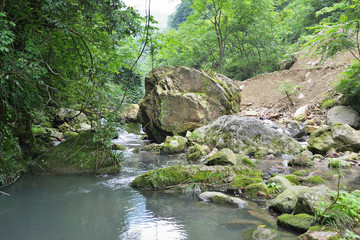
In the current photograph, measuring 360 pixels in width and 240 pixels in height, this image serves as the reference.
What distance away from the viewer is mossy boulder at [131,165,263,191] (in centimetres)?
487

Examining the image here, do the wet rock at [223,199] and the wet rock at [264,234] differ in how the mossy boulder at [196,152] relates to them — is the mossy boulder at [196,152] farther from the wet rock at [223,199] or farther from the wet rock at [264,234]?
the wet rock at [264,234]

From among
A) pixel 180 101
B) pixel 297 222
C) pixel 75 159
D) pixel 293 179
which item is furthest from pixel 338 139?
pixel 75 159

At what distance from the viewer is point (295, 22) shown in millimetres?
22625

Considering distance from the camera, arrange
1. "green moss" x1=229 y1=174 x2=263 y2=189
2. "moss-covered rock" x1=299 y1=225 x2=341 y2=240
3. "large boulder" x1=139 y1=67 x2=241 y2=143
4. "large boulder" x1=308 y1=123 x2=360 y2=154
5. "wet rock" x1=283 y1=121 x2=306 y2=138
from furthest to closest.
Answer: "large boulder" x1=139 y1=67 x2=241 y2=143
"wet rock" x1=283 y1=121 x2=306 y2=138
"large boulder" x1=308 y1=123 x2=360 y2=154
"green moss" x1=229 y1=174 x2=263 y2=189
"moss-covered rock" x1=299 y1=225 x2=341 y2=240

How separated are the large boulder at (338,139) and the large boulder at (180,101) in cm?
498

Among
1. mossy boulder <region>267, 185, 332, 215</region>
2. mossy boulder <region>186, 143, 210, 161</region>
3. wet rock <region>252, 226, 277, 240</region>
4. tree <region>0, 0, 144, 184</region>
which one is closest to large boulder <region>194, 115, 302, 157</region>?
mossy boulder <region>186, 143, 210, 161</region>

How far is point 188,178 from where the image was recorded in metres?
5.00

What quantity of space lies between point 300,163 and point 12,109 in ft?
22.8

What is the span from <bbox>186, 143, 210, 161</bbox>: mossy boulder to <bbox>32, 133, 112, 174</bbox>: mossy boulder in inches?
98.9

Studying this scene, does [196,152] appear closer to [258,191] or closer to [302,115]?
[258,191]

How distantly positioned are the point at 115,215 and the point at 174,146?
16.9 feet

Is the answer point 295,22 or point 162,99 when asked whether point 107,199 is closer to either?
point 162,99

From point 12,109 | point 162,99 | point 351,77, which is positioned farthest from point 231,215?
point 351,77

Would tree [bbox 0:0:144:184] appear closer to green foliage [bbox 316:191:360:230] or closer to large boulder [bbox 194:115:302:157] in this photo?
green foliage [bbox 316:191:360:230]
